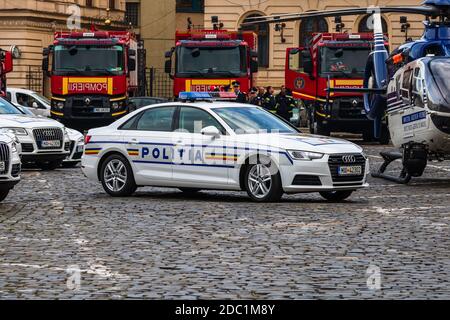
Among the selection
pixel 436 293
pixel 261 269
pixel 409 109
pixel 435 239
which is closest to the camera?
pixel 436 293

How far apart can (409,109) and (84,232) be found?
1121 cm

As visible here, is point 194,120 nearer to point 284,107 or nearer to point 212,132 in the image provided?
point 212,132

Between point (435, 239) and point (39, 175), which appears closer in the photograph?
point (435, 239)

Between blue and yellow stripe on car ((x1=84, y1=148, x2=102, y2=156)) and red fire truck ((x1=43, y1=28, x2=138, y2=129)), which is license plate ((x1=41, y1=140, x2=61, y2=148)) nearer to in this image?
blue and yellow stripe on car ((x1=84, y1=148, x2=102, y2=156))

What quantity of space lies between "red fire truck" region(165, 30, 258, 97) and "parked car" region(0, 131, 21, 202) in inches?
761

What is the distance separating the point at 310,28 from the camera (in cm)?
7075

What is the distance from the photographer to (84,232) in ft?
53.8

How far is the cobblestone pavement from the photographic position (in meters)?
11.8

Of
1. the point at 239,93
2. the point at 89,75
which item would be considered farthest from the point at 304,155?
the point at 89,75

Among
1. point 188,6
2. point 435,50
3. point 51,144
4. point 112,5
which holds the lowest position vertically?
point 51,144

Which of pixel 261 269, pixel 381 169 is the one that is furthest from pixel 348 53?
pixel 261 269

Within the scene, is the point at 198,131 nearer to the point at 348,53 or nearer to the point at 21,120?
the point at 21,120

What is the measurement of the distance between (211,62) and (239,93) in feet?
7.73
